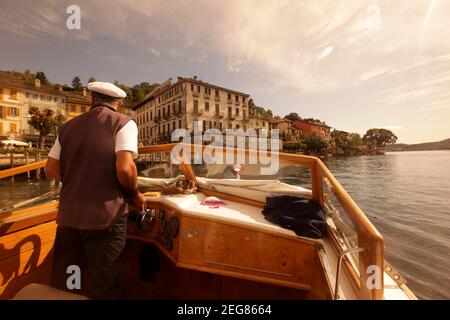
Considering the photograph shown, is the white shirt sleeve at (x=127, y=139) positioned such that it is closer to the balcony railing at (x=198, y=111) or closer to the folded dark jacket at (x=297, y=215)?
the folded dark jacket at (x=297, y=215)

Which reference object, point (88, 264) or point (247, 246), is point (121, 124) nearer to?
point (88, 264)

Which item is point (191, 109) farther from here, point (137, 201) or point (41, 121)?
point (137, 201)

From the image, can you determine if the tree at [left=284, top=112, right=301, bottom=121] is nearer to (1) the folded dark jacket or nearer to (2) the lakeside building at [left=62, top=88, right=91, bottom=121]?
(2) the lakeside building at [left=62, top=88, right=91, bottom=121]

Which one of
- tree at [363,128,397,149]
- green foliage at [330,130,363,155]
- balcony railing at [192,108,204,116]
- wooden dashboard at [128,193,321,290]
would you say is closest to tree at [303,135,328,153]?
green foliage at [330,130,363,155]

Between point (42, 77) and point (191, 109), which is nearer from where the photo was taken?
point (191, 109)

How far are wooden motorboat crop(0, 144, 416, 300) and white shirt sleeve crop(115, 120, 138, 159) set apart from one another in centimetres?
105

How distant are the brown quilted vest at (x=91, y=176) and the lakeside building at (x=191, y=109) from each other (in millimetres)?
37122

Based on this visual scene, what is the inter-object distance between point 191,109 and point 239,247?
125ft

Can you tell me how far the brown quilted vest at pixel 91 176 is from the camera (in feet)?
5.05

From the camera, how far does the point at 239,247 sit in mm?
2213

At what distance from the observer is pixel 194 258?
2.29 m

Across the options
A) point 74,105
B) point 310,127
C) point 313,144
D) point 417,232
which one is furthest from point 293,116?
point 417,232

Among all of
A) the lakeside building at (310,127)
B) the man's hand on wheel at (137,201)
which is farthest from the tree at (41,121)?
the lakeside building at (310,127)
